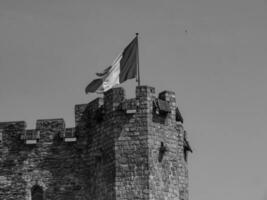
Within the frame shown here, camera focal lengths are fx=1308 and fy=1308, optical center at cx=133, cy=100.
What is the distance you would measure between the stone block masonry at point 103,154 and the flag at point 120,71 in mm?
771

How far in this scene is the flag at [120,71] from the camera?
5800 cm

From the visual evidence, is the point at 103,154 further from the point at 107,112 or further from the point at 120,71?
the point at 120,71

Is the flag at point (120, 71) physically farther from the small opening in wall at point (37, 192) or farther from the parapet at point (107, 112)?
the small opening in wall at point (37, 192)

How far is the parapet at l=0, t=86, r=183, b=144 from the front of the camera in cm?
5653

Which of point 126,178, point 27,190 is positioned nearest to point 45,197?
point 27,190

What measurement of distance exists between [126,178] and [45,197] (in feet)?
14.6

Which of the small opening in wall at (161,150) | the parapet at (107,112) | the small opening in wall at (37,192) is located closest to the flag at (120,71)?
the parapet at (107,112)

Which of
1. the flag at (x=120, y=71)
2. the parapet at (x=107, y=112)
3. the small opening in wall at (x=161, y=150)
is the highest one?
the flag at (x=120, y=71)

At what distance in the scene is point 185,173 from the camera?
57594 millimetres

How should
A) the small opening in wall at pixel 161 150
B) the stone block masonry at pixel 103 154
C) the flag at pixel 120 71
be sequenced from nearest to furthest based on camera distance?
the stone block masonry at pixel 103 154 → the small opening in wall at pixel 161 150 → the flag at pixel 120 71

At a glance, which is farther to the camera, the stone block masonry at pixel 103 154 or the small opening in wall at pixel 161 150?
the small opening in wall at pixel 161 150

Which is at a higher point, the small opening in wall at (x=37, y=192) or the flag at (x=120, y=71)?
the flag at (x=120, y=71)

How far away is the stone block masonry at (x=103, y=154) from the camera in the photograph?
5550 cm

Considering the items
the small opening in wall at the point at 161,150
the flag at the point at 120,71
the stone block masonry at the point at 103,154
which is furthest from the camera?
the flag at the point at 120,71
